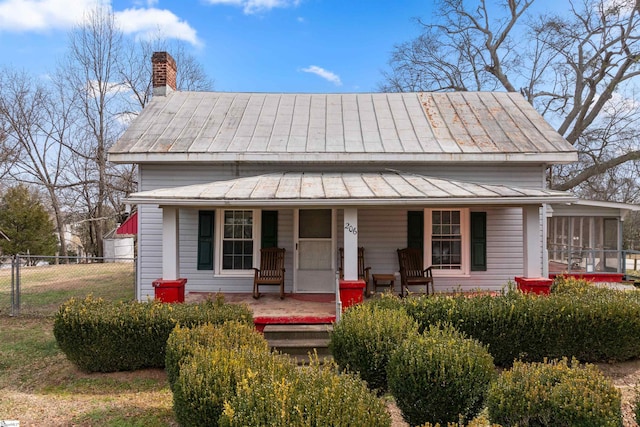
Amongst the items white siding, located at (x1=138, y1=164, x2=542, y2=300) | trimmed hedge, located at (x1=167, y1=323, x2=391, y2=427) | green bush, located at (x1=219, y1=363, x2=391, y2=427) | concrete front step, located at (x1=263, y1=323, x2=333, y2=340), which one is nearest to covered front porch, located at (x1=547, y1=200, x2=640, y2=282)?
white siding, located at (x1=138, y1=164, x2=542, y2=300)

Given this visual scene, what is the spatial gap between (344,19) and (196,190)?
567 inches

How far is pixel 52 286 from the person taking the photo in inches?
559

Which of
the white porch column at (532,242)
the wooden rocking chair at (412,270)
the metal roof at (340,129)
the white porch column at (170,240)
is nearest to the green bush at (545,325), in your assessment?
the white porch column at (532,242)

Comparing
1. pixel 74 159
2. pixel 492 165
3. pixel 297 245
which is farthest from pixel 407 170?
pixel 74 159

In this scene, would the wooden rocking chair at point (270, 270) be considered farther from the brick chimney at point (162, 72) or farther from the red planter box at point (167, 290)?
the brick chimney at point (162, 72)

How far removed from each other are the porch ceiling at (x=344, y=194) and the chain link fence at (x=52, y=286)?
3.76 metres

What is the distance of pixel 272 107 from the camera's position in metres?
12.1

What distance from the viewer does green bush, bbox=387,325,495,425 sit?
12.9ft

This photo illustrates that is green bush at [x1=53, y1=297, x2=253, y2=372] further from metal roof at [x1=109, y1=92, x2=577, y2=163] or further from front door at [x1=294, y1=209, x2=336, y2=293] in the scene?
metal roof at [x1=109, y1=92, x2=577, y2=163]

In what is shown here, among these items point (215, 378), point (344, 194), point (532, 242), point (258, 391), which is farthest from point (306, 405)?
point (532, 242)

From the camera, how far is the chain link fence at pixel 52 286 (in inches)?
395

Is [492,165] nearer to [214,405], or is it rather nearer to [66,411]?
[214,405]

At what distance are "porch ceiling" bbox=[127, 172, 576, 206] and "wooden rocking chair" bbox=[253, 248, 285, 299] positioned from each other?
173 cm

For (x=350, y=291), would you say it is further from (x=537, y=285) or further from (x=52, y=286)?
(x=52, y=286)
